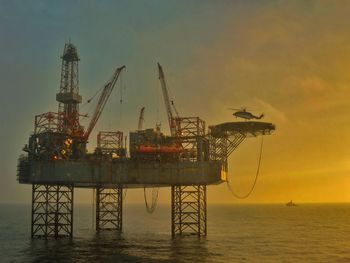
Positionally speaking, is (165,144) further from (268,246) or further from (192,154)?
(268,246)

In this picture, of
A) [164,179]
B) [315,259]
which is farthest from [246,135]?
[315,259]

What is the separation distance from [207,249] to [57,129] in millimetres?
22763

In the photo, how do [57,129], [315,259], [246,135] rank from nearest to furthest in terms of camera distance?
1. [315,259]
2. [246,135]
3. [57,129]

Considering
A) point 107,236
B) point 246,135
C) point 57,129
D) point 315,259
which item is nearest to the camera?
point 315,259

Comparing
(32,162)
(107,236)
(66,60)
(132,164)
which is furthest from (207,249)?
(66,60)

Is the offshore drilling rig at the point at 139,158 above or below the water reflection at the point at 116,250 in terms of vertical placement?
above

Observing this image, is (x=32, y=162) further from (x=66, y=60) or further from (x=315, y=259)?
(x=315, y=259)

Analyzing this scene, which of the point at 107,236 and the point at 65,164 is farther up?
the point at 65,164

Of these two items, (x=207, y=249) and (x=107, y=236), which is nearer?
(x=207, y=249)

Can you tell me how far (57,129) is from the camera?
190 feet

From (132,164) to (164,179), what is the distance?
13.1 ft

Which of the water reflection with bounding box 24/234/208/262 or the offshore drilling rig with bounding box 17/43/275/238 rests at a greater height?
the offshore drilling rig with bounding box 17/43/275/238

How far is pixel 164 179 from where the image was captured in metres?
53.2

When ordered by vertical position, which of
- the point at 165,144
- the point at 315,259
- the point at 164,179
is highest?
the point at 165,144
